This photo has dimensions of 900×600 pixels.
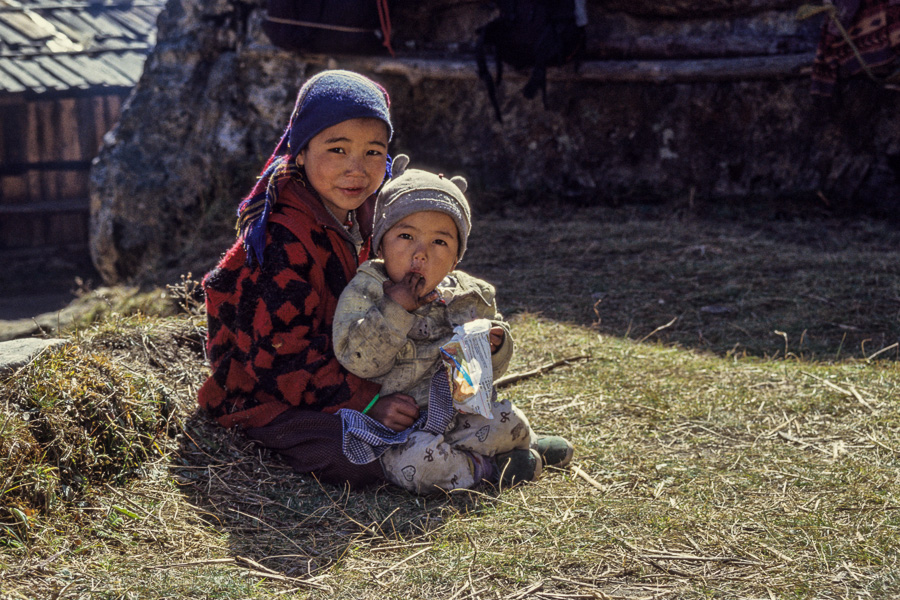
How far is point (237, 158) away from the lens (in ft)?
25.9

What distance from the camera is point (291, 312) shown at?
2785 mm

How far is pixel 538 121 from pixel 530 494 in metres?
5.37

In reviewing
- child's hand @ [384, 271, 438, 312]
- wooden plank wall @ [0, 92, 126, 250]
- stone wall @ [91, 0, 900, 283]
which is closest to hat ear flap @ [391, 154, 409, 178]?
child's hand @ [384, 271, 438, 312]

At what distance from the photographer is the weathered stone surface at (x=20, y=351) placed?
2691 mm

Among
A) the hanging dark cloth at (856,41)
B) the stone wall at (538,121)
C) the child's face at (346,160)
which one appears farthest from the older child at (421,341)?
the hanging dark cloth at (856,41)

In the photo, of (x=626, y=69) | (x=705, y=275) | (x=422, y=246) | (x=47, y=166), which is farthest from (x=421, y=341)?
(x=47, y=166)

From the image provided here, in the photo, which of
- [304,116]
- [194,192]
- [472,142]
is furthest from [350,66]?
[304,116]

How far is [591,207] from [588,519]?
17.3ft

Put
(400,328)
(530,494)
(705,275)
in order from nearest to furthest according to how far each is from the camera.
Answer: (400,328)
(530,494)
(705,275)

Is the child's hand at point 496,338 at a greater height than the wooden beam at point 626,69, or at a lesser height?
lesser

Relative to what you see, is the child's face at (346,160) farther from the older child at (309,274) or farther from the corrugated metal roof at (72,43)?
the corrugated metal roof at (72,43)

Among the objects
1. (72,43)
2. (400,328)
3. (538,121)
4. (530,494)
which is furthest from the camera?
(72,43)

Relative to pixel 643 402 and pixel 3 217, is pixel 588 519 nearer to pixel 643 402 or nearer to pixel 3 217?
pixel 643 402

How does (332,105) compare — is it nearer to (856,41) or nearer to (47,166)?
(856,41)
